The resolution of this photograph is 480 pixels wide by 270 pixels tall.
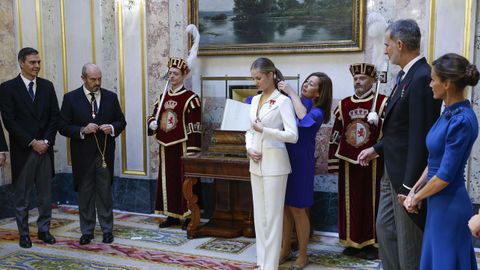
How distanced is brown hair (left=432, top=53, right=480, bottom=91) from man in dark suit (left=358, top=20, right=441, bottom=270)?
1.04 feet

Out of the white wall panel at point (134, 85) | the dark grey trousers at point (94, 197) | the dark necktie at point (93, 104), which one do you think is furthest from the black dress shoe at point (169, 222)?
the dark necktie at point (93, 104)

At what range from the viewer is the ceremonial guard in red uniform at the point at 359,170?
4207mm

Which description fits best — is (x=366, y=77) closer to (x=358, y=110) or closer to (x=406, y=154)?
(x=358, y=110)

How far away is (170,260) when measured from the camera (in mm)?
4129

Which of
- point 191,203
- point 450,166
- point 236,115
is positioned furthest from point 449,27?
point 191,203

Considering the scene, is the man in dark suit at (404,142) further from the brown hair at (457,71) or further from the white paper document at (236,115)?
the white paper document at (236,115)

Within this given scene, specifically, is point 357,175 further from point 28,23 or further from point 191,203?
point 28,23

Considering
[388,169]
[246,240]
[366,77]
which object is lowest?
[246,240]

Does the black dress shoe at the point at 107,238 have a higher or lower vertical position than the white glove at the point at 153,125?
lower

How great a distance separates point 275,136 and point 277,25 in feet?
6.65

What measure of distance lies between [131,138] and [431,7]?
355 cm

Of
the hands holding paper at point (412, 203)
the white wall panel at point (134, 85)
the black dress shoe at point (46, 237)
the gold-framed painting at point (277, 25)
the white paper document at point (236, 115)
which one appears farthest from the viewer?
the white wall panel at point (134, 85)

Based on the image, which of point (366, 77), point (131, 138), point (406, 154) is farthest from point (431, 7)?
point (131, 138)

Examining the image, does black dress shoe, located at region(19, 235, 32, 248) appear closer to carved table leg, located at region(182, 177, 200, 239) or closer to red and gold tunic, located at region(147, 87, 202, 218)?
red and gold tunic, located at region(147, 87, 202, 218)
